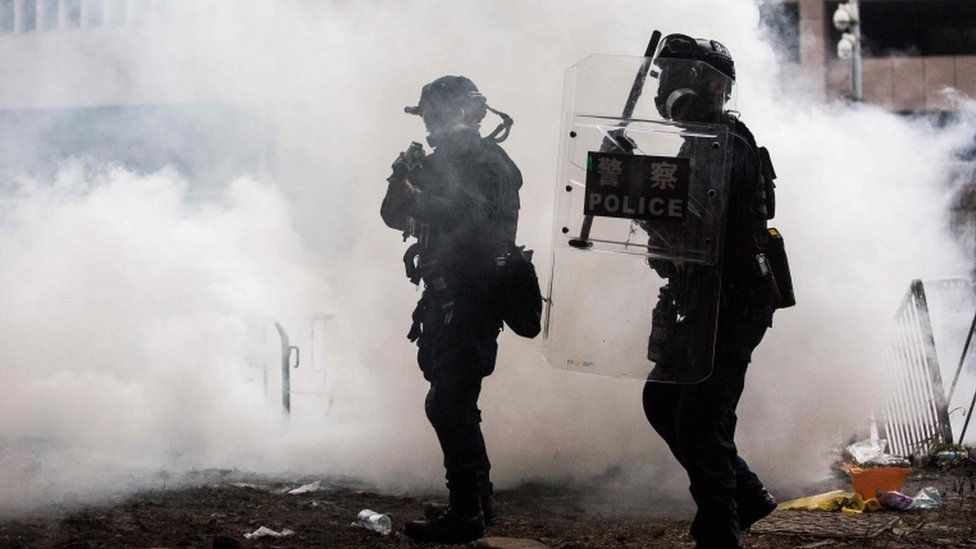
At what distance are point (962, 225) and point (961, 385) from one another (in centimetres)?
905

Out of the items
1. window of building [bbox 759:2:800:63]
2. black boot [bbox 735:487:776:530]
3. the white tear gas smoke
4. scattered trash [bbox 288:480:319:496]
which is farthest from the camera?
window of building [bbox 759:2:800:63]

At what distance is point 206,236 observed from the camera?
833 centimetres

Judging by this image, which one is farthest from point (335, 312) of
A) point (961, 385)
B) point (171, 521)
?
point (961, 385)

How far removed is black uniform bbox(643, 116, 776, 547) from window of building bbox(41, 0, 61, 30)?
5914 millimetres

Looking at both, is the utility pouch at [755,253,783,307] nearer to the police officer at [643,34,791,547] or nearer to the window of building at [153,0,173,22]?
the police officer at [643,34,791,547]

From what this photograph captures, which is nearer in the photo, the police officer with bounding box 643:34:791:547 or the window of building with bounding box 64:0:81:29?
the police officer with bounding box 643:34:791:547

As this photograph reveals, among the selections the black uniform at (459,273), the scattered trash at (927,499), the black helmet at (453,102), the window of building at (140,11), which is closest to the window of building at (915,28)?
the window of building at (140,11)

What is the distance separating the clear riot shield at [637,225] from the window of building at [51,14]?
18.3 feet

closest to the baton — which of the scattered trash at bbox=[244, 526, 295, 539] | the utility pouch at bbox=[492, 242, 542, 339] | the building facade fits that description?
the utility pouch at bbox=[492, 242, 542, 339]

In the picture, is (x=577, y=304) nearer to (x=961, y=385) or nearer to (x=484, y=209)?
(x=484, y=209)

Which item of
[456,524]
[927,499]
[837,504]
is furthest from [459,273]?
[927,499]

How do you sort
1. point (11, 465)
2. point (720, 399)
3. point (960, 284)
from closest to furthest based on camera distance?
point (720, 399) < point (11, 465) < point (960, 284)

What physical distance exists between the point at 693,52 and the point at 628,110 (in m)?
0.27

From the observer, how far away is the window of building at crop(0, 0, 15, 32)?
28.1 ft
